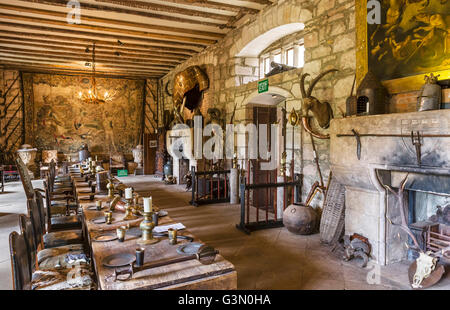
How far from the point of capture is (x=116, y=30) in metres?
6.86

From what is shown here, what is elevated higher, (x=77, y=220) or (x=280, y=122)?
(x=280, y=122)

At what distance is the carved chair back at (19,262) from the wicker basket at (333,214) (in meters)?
3.17

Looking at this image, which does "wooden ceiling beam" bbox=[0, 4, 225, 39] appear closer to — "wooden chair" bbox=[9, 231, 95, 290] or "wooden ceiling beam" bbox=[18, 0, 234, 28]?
"wooden ceiling beam" bbox=[18, 0, 234, 28]

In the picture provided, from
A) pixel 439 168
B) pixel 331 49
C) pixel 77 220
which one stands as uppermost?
pixel 331 49

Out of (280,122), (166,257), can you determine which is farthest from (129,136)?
(166,257)

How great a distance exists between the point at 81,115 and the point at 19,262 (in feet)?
37.3

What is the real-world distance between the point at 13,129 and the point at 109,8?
7.69 metres

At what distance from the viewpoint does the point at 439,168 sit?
8.77ft

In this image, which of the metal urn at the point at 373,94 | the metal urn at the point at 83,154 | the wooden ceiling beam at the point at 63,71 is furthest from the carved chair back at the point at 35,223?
the wooden ceiling beam at the point at 63,71

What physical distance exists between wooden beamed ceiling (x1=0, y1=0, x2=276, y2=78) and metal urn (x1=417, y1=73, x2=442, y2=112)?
3376 mm

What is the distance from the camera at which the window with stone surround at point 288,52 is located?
18.5 feet

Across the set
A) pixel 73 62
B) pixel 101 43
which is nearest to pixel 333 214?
pixel 101 43
